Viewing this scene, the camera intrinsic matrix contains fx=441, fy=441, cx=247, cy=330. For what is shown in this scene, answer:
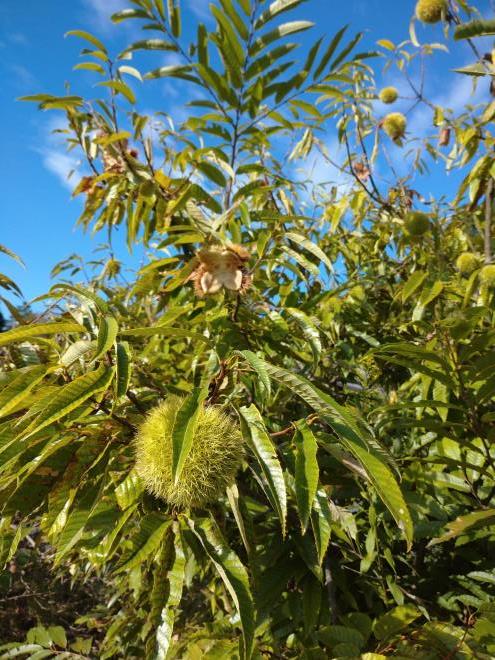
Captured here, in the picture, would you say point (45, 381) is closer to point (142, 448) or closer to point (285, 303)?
point (142, 448)

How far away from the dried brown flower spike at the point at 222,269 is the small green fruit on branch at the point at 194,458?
1.16ft

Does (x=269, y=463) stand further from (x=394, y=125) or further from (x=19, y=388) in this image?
(x=394, y=125)

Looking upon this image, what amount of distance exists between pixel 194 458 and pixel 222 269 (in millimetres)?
491

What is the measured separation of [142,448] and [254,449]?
240 mm

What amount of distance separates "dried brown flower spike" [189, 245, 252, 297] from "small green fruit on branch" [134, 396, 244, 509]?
355 mm

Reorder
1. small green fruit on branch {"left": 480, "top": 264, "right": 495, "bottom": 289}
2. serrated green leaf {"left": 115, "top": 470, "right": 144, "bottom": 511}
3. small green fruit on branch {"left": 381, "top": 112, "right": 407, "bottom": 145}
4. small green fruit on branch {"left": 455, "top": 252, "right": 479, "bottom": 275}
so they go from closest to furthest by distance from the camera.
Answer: serrated green leaf {"left": 115, "top": 470, "right": 144, "bottom": 511} < small green fruit on branch {"left": 480, "top": 264, "right": 495, "bottom": 289} < small green fruit on branch {"left": 455, "top": 252, "right": 479, "bottom": 275} < small green fruit on branch {"left": 381, "top": 112, "right": 407, "bottom": 145}

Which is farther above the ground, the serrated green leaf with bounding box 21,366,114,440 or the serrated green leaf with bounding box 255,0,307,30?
the serrated green leaf with bounding box 255,0,307,30

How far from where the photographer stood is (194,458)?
0.78m

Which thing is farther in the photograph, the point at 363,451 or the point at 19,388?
the point at 19,388

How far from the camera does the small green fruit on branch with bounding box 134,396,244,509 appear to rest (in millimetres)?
774

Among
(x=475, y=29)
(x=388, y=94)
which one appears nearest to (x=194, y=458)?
(x=475, y=29)

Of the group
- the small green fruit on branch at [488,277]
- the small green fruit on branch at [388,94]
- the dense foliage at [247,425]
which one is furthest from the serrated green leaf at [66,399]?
the small green fruit on branch at [388,94]

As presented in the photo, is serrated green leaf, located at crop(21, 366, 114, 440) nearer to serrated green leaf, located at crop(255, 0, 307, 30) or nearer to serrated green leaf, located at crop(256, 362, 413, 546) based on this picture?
serrated green leaf, located at crop(256, 362, 413, 546)

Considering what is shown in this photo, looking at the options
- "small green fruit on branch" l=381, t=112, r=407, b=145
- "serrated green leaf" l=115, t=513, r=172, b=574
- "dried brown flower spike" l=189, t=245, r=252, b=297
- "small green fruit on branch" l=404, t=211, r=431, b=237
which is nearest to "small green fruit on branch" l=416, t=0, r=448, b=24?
"small green fruit on branch" l=381, t=112, r=407, b=145
